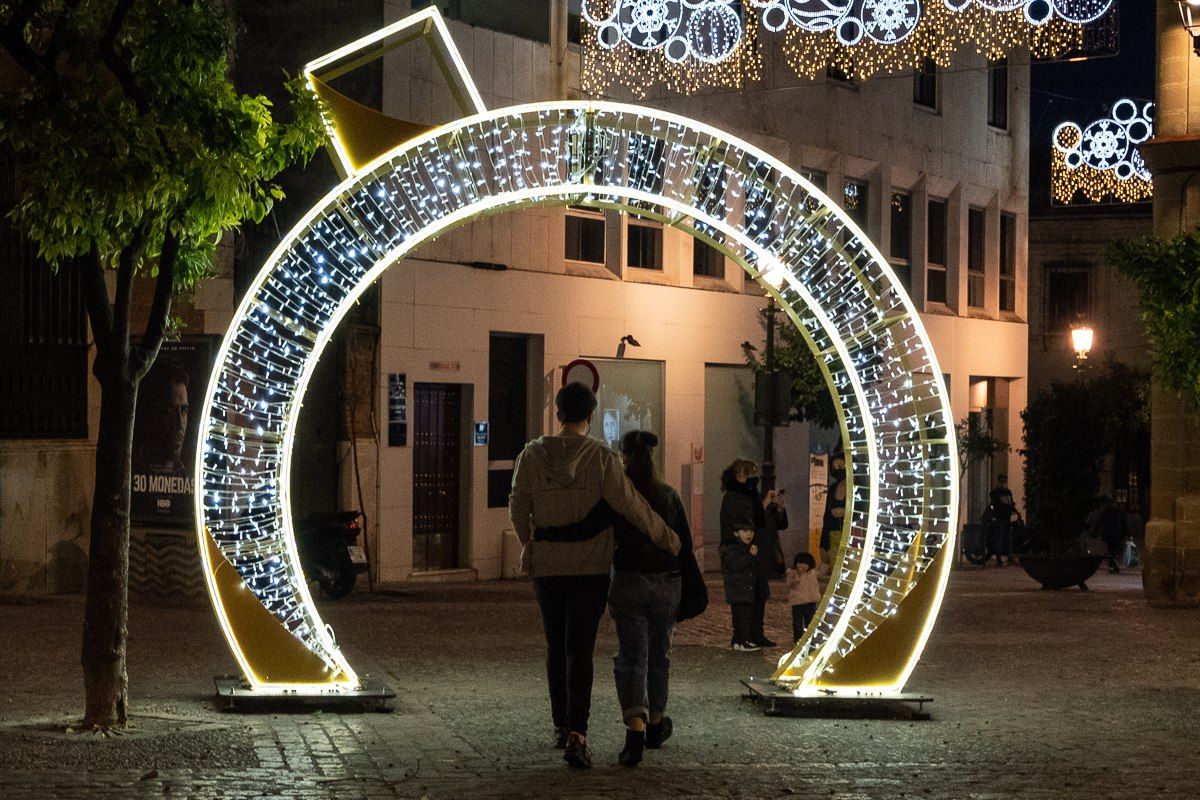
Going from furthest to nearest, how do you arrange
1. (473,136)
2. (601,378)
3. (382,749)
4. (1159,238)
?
(601,378) → (1159,238) → (473,136) → (382,749)

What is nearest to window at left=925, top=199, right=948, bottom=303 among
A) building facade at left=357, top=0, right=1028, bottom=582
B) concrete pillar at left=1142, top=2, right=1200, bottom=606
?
building facade at left=357, top=0, right=1028, bottom=582

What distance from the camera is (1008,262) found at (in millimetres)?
34500

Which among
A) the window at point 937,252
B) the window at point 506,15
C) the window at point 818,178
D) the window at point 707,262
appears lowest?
the window at point 707,262

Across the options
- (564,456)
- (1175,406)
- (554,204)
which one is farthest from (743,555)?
(1175,406)

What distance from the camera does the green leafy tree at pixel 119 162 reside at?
367 inches

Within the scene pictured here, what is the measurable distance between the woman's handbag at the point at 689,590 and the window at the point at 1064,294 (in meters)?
40.1

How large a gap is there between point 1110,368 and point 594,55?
84.9 feet

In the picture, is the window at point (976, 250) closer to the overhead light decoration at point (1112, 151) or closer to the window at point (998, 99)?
the window at point (998, 99)

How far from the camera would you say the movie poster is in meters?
18.2

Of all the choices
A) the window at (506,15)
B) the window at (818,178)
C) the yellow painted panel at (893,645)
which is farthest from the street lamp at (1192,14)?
the window at (818,178)

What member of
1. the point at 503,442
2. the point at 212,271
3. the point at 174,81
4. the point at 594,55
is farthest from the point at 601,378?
the point at 174,81

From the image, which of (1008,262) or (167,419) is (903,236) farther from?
(167,419)

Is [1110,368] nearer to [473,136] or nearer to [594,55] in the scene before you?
[594,55]

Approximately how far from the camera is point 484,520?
2295cm
